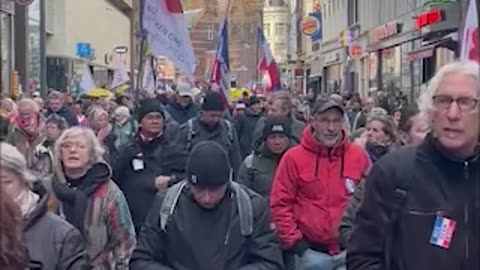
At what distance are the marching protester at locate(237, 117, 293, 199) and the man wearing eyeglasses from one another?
14.7ft

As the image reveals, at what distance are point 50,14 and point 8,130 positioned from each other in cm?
3450

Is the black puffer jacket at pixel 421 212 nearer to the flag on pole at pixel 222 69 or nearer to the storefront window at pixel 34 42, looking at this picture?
the flag on pole at pixel 222 69

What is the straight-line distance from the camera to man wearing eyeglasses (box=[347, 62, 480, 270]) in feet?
14.9

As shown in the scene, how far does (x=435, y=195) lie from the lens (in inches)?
180

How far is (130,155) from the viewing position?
32.6 feet

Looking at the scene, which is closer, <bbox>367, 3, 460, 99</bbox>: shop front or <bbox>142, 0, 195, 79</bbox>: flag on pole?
<bbox>142, 0, 195, 79</bbox>: flag on pole

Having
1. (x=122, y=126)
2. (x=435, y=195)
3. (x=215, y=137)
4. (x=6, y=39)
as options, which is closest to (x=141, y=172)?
(x=215, y=137)

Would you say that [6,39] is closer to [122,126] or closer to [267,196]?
[122,126]

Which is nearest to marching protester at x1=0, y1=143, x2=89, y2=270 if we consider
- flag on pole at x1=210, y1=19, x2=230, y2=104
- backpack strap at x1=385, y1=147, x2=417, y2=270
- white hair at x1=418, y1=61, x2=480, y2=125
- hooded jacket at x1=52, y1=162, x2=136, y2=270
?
backpack strap at x1=385, y1=147, x2=417, y2=270

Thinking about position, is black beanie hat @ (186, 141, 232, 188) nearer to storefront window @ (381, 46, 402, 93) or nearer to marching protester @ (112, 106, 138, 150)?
marching protester @ (112, 106, 138, 150)

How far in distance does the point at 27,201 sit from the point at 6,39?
80.7ft

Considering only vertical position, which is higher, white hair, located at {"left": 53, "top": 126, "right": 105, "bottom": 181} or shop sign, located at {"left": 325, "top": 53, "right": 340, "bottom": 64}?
shop sign, located at {"left": 325, "top": 53, "right": 340, "bottom": 64}

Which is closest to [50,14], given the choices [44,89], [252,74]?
[44,89]

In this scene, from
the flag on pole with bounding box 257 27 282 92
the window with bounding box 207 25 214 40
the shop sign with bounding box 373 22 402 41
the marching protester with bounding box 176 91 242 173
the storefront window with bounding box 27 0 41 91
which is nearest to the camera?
the marching protester with bounding box 176 91 242 173
